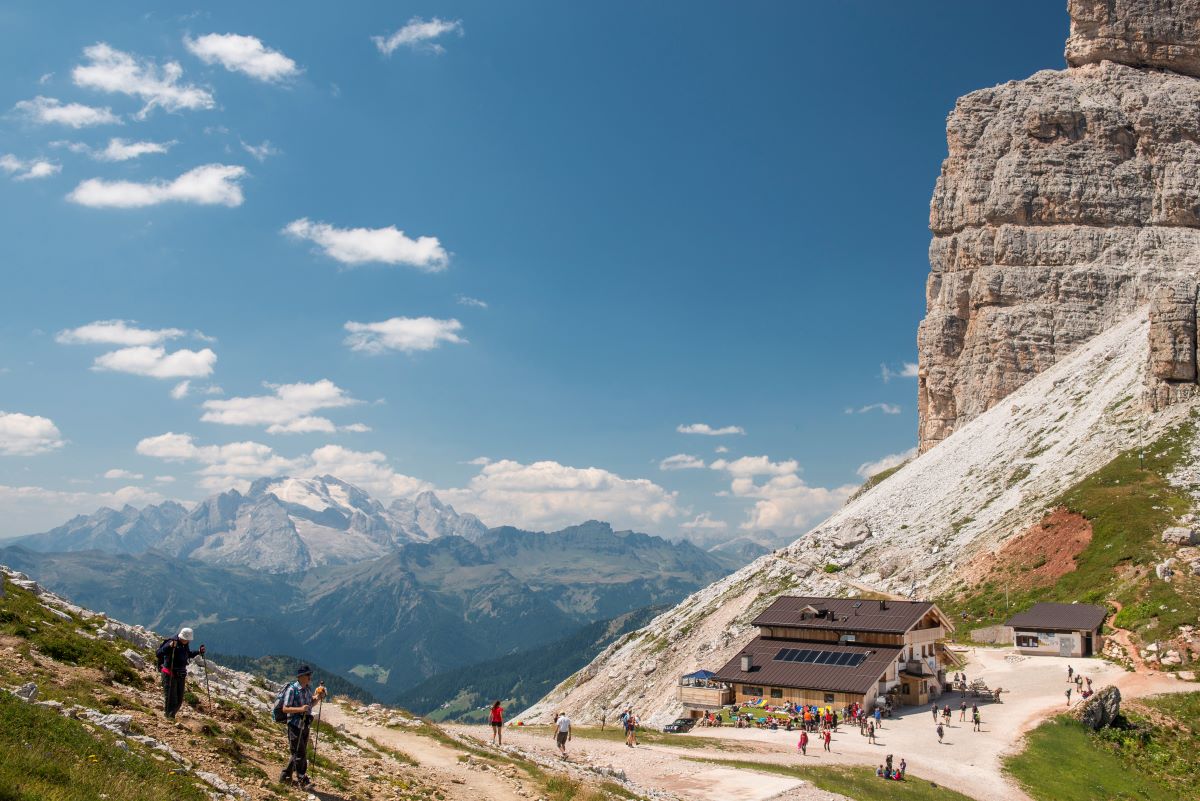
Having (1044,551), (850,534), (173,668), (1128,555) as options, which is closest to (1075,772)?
(1128,555)

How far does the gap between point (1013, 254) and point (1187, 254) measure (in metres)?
31.4

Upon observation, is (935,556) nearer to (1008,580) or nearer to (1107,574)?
(1008,580)

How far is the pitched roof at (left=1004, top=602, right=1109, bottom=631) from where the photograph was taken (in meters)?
68.5

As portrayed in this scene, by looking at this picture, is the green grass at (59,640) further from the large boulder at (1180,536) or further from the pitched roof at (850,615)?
the large boulder at (1180,536)

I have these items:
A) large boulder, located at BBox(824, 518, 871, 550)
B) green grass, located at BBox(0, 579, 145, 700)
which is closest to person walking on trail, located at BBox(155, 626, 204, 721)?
green grass, located at BBox(0, 579, 145, 700)

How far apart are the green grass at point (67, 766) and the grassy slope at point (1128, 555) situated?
71.1 m

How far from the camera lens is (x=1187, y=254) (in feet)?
522

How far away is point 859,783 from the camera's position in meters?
40.8

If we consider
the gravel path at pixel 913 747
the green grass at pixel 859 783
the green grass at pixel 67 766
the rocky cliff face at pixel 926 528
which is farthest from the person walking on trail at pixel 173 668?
the rocky cliff face at pixel 926 528

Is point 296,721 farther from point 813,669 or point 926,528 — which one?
point 926,528

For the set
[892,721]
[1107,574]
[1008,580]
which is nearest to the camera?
[892,721]

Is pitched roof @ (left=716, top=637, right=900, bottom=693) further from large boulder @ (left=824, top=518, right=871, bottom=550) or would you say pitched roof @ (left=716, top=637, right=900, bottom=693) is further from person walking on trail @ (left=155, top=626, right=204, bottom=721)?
person walking on trail @ (left=155, top=626, right=204, bottom=721)

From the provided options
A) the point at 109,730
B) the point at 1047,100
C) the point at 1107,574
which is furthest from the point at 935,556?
the point at 1047,100

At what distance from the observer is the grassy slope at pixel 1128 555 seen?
2598 inches
